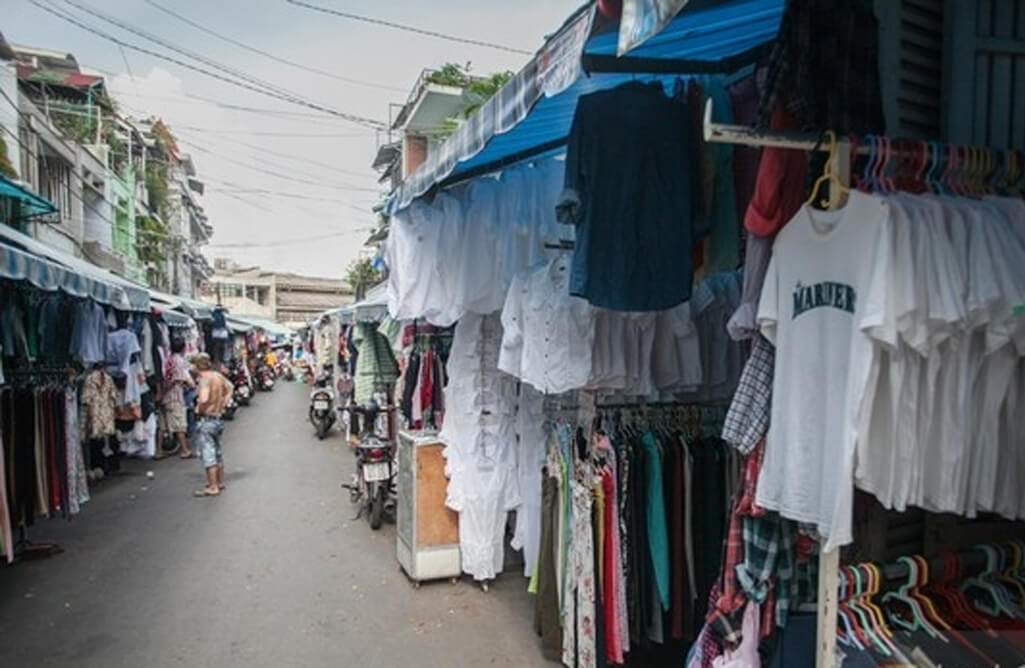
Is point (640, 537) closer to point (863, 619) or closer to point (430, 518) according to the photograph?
point (863, 619)

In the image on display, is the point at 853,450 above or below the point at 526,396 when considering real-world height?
above

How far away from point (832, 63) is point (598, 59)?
93 centimetres

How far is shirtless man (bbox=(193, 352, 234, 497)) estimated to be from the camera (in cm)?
856

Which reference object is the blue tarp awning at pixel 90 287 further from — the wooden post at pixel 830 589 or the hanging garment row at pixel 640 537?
the wooden post at pixel 830 589

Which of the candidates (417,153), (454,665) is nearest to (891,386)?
(454,665)

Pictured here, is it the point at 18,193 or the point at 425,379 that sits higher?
the point at 18,193

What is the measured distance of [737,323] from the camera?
2334 mm

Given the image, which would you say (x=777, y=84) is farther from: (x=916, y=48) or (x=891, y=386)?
(x=891, y=386)

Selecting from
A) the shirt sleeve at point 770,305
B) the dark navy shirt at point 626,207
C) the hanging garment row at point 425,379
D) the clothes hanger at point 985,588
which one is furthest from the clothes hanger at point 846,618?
the hanging garment row at point 425,379

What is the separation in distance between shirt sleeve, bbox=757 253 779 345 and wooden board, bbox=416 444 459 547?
11.8 feet

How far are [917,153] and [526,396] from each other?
11.4ft

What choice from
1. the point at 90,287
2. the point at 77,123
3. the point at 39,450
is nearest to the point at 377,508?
the point at 39,450

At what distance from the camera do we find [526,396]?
5.07 meters

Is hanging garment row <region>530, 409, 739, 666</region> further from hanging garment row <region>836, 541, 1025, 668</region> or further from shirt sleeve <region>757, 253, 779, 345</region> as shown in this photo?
shirt sleeve <region>757, 253, 779, 345</region>
